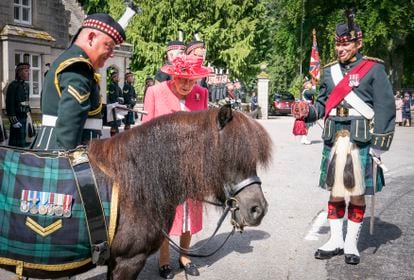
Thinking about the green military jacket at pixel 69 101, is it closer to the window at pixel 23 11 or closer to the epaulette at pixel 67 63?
the epaulette at pixel 67 63

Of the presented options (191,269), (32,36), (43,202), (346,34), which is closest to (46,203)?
(43,202)

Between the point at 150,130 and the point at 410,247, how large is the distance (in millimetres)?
4091

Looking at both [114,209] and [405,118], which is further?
[405,118]

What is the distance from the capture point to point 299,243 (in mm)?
5637

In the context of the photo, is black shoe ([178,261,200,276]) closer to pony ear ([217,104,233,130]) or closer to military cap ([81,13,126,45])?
pony ear ([217,104,233,130])

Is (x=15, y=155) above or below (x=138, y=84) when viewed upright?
below

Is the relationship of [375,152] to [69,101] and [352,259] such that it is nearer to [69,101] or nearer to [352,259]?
[352,259]

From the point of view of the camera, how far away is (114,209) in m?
2.73

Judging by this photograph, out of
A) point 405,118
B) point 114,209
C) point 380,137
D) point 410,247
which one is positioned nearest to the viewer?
point 114,209

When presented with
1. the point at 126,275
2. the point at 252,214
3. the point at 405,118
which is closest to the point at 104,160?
the point at 126,275

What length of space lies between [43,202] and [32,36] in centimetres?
1779

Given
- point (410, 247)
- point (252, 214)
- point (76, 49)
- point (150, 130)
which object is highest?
point (76, 49)

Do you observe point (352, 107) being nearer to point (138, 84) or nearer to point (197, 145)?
point (197, 145)

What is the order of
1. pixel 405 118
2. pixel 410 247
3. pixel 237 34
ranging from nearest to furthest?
1. pixel 410 247
2. pixel 405 118
3. pixel 237 34
